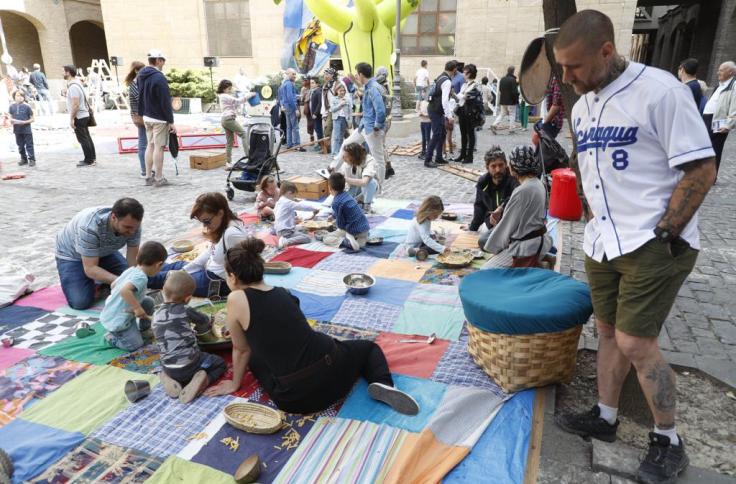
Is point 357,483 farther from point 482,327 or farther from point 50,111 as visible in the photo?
point 50,111

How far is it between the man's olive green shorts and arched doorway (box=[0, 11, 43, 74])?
36.2 m

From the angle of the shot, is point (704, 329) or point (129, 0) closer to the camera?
point (704, 329)

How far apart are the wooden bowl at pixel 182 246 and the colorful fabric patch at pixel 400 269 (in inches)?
80.2

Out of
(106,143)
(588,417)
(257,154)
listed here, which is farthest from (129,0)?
(588,417)

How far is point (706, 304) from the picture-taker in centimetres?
412

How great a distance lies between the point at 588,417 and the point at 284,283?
291cm

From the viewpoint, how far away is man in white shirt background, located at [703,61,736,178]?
708cm

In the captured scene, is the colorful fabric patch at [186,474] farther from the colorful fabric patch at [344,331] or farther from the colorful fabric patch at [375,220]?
the colorful fabric patch at [375,220]

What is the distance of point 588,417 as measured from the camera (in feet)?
8.71

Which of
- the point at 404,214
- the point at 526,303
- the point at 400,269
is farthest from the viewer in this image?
the point at 404,214

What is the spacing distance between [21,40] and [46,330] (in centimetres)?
3390

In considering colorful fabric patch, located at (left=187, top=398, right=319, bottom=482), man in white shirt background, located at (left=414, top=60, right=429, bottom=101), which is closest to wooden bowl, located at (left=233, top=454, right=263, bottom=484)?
colorful fabric patch, located at (left=187, top=398, right=319, bottom=482)

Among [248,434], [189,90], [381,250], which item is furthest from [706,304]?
[189,90]

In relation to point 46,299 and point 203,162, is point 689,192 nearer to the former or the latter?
point 46,299
